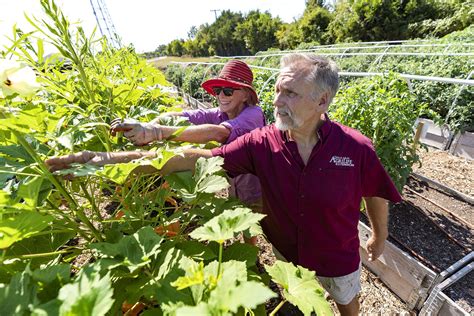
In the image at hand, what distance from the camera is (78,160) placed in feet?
3.48

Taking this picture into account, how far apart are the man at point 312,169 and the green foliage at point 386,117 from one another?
147 cm

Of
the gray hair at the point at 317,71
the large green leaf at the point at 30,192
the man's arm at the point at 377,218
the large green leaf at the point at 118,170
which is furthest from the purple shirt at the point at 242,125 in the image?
the large green leaf at the point at 30,192

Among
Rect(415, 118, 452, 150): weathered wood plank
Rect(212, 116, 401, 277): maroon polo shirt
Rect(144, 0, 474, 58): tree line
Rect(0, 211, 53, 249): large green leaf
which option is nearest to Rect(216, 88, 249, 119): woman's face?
Rect(212, 116, 401, 277): maroon polo shirt

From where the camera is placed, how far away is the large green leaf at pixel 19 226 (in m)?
0.68

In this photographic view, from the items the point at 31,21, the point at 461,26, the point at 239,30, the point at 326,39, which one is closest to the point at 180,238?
the point at 31,21

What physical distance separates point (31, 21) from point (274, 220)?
1435mm

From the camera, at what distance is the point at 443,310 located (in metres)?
1.95

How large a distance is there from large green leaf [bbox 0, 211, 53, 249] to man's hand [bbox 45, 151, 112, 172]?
0.33 m

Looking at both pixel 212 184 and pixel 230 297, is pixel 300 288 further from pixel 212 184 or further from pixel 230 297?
pixel 212 184

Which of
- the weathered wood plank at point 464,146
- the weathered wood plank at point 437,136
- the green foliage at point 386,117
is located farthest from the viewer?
the weathered wood plank at point 437,136

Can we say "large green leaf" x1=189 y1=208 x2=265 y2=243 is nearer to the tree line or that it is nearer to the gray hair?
the gray hair

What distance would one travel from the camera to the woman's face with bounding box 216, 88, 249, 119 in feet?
7.43

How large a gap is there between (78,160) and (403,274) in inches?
94.7

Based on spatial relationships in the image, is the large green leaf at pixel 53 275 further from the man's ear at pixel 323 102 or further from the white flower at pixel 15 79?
the man's ear at pixel 323 102
